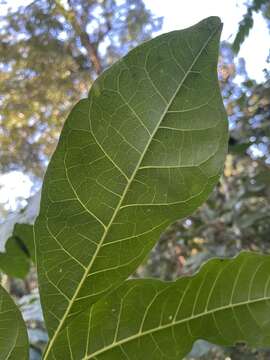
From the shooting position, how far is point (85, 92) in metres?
1.09

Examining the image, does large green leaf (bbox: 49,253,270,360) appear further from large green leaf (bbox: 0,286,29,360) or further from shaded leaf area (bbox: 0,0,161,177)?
shaded leaf area (bbox: 0,0,161,177)

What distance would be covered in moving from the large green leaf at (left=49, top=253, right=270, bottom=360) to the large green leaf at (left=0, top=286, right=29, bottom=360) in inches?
1.5

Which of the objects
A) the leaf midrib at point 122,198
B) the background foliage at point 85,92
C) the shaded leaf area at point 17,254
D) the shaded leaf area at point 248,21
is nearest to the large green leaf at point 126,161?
the leaf midrib at point 122,198

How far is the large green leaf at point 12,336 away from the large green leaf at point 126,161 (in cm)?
2

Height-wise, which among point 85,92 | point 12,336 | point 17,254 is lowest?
point 17,254

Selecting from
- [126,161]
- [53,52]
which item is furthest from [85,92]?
[126,161]

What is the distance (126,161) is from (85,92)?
2.37 feet

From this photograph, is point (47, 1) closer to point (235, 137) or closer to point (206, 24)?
point (206, 24)

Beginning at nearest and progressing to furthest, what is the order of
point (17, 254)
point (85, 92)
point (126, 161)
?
point (126, 161) → point (17, 254) → point (85, 92)

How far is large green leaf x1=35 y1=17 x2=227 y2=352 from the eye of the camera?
0.39 m

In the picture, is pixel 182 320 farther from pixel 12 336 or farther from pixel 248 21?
pixel 248 21

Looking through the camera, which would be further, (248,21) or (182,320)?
(248,21)

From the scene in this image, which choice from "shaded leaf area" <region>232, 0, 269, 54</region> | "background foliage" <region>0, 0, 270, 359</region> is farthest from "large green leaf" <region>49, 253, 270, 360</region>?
"shaded leaf area" <region>232, 0, 269, 54</region>

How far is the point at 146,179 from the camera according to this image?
0.40 meters
